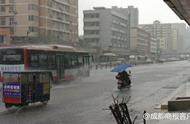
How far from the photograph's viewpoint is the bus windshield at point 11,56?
1176 inches

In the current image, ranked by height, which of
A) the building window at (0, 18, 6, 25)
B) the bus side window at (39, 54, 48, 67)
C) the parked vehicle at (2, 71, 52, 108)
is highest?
Result: the building window at (0, 18, 6, 25)

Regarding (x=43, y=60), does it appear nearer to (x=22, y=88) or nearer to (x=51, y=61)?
(x=51, y=61)

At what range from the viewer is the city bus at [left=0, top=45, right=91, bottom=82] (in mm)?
29941

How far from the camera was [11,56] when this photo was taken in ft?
99.6

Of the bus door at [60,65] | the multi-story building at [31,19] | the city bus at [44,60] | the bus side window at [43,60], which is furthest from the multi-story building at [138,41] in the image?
the bus side window at [43,60]

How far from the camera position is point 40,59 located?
31156 millimetres

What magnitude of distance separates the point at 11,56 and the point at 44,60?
2.55m

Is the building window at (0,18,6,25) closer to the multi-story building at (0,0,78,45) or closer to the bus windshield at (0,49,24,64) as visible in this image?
the multi-story building at (0,0,78,45)

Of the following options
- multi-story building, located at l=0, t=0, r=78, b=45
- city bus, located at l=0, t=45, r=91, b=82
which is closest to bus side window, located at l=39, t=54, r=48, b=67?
city bus, located at l=0, t=45, r=91, b=82

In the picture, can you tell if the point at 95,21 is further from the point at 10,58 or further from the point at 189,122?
the point at 189,122

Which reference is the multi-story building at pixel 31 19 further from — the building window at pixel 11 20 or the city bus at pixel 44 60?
the city bus at pixel 44 60

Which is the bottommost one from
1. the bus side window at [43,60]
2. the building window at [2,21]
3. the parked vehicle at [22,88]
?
the parked vehicle at [22,88]

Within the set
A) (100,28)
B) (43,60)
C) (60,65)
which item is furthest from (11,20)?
(43,60)

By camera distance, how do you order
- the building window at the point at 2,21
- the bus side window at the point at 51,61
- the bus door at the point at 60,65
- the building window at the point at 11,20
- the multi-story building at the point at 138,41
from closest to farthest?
the bus side window at the point at 51,61, the bus door at the point at 60,65, the building window at the point at 11,20, the building window at the point at 2,21, the multi-story building at the point at 138,41
